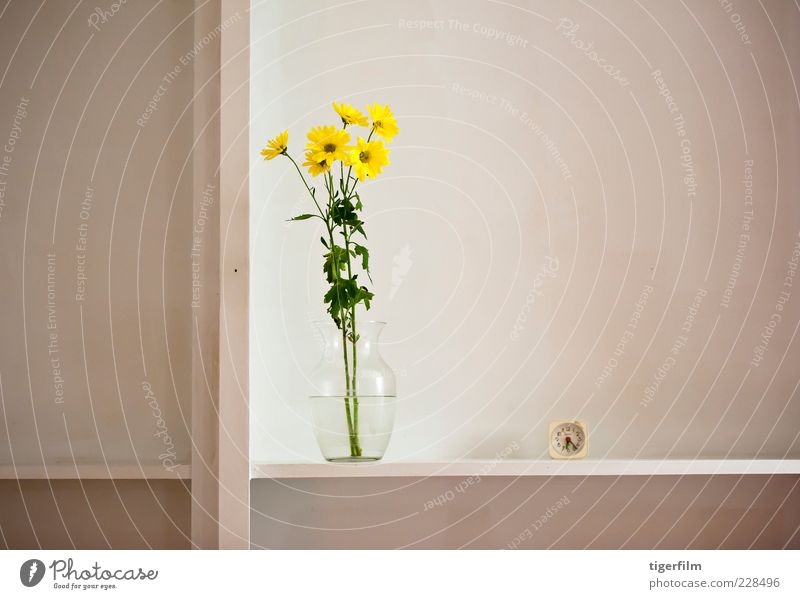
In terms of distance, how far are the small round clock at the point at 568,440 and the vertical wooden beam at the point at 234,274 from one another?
0.45 m

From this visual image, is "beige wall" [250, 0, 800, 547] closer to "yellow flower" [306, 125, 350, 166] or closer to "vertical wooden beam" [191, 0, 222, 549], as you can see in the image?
"vertical wooden beam" [191, 0, 222, 549]

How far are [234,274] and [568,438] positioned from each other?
554 mm

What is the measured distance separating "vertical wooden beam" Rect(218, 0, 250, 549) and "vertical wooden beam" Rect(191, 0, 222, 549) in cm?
4

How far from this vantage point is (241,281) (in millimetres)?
1280

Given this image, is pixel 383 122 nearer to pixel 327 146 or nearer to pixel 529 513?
pixel 327 146

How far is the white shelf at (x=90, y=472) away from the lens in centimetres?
130

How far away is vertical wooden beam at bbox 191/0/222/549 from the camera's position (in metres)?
1.29

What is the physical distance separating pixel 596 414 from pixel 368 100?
0.63m

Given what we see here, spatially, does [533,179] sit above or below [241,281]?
above

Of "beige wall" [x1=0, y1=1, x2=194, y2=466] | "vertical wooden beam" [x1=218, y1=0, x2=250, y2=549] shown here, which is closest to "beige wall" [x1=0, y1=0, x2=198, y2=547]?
"beige wall" [x1=0, y1=1, x2=194, y2=466]

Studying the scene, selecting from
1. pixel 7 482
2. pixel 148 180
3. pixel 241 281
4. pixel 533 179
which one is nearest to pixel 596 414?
pixel 533 179

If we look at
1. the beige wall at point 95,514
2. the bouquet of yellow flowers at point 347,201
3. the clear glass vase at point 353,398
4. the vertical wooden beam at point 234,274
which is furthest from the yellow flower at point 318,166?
the beige wall at point 95,514
